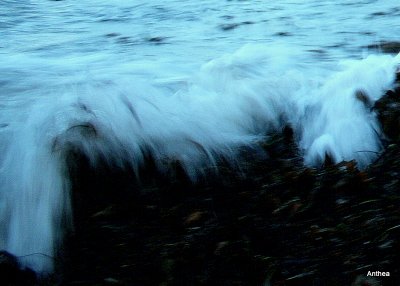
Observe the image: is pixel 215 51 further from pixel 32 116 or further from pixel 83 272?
pixel 83 272

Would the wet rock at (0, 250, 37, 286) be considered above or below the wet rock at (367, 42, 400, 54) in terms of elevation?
below

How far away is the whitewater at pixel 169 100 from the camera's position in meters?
2.43

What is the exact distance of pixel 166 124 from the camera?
2.95 metres

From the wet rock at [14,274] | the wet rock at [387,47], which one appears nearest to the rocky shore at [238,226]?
the wet rock at [14,274]

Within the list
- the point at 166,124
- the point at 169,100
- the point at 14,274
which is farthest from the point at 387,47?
the point at 14,274

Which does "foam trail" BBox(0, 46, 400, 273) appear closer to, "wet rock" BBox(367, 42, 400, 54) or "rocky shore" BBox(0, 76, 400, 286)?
"rocky shore" BBox(0, 76, 400, 286)

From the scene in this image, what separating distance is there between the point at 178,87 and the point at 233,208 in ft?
5.00

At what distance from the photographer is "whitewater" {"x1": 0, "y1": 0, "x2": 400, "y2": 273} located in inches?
95.5

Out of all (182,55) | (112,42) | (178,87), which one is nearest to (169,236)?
(178,87)

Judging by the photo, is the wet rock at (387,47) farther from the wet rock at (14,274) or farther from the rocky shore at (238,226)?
the wet rock at (14,274)

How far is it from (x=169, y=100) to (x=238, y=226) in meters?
1.31

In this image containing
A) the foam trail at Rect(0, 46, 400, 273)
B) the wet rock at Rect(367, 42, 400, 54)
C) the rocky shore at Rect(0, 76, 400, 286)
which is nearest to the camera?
the rocky shore at Rect(0, 76, 400, 286)

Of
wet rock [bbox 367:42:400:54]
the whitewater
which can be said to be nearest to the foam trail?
the whitewater

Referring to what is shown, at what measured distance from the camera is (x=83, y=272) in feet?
6.64
